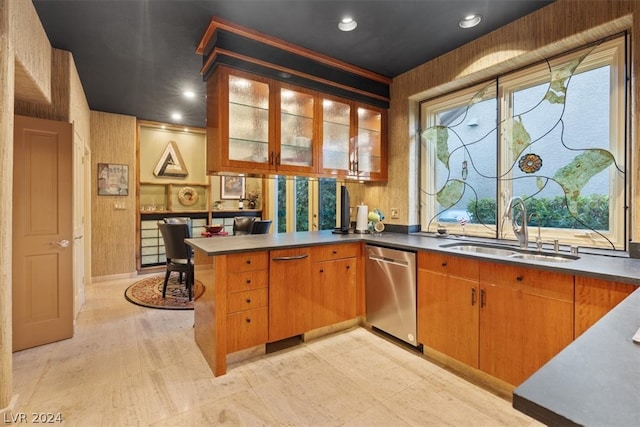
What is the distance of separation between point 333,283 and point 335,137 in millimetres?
1509

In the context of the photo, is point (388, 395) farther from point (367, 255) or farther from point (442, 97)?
point (442, 97)

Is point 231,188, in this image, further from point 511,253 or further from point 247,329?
point 511,253

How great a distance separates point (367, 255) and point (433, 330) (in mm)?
863

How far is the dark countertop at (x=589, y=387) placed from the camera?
1.70ft

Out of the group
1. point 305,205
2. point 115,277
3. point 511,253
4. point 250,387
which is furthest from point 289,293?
point 115,277

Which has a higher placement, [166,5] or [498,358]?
[166,5]

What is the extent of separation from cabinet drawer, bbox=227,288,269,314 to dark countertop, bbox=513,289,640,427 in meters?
1.99

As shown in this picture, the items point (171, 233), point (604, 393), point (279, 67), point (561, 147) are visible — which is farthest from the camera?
point (171, 233)

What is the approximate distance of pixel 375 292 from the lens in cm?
286

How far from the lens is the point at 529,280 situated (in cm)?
185

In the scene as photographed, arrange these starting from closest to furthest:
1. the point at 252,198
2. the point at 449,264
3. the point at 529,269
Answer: the point at 529,269
the point at 449,264
the point at 252,198

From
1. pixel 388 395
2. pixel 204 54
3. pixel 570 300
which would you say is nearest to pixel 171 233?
pixel 204 54

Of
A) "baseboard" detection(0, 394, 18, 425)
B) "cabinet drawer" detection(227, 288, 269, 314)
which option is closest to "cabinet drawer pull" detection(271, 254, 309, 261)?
"cabinet drawer" detection(227, 288, 269, 314)

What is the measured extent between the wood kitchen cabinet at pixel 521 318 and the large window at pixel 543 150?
2.70ft
